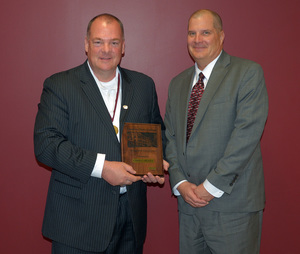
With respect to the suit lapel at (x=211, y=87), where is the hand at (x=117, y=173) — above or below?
below

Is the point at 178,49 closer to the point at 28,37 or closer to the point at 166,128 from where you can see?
the point at 166,128

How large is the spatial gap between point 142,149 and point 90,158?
0.32 meters

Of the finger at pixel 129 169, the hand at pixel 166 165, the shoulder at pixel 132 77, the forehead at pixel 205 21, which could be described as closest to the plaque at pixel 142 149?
the finger at pixel 129 169

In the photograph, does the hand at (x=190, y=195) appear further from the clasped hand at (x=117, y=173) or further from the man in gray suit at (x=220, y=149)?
the clasped hand at (x=117, y=173)

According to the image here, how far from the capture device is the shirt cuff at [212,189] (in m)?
2.10

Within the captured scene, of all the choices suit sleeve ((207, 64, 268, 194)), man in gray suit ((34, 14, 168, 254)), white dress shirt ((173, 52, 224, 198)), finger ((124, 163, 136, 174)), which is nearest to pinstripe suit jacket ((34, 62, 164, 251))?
man in gray suit ((34, 14, 168, 254))

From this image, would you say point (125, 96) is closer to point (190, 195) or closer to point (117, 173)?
point (117, 173)

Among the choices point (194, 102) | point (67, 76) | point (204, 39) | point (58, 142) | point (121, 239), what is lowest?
point (121, 239)

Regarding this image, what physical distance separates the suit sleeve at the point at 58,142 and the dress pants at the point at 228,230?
2.67 feet

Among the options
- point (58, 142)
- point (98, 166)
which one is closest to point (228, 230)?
point (98, 166)

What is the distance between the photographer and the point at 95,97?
215 centimetres

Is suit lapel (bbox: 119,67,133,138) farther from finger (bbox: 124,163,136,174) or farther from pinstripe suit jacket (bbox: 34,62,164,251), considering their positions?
finger (bbox: 124,163,136,174)

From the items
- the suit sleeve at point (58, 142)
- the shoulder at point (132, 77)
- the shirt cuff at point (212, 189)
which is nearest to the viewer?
the suit sleeve at point (58, 142)

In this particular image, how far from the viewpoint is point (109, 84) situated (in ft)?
7.61
